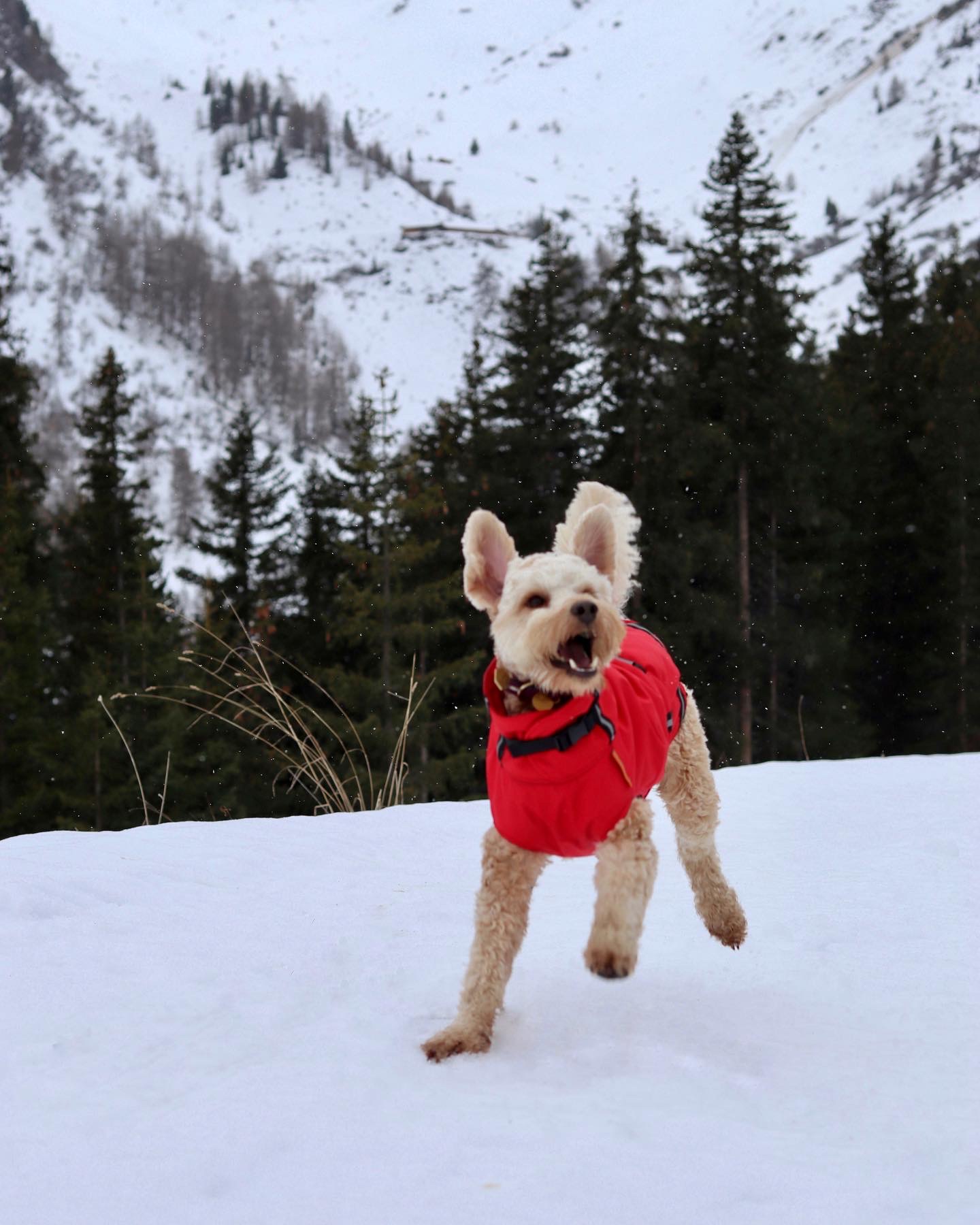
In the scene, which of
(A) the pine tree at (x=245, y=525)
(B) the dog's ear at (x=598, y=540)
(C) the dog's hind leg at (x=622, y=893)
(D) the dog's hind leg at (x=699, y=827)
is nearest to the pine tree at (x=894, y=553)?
(A) the pine tree at (x=245, y=525)

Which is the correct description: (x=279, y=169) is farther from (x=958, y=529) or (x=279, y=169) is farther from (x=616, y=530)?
(x=616, y=530)

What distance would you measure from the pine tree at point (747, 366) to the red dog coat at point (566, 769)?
22.9 metres

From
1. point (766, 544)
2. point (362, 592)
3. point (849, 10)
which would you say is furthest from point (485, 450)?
point (849, 10)

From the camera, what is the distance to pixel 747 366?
26.4 m

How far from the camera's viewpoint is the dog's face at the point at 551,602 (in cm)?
268

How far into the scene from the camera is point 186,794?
22703mm

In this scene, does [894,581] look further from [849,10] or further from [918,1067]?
[849,10]

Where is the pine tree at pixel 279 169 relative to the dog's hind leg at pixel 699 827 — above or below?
above

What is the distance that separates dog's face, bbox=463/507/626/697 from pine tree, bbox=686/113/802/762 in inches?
886

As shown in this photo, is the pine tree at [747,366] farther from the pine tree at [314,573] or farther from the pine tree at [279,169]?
the pine tree at [279,169]

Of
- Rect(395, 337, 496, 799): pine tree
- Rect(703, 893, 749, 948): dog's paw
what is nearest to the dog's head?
Rect(703, 893, 749, 948): dog's paw

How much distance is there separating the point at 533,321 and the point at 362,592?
926 centimetres

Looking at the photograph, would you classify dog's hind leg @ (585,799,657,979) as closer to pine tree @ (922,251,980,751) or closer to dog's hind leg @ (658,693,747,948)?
dog's hind leg @ (658,693,747,948)

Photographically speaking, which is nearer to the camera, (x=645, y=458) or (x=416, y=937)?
(x=416, y=937)
